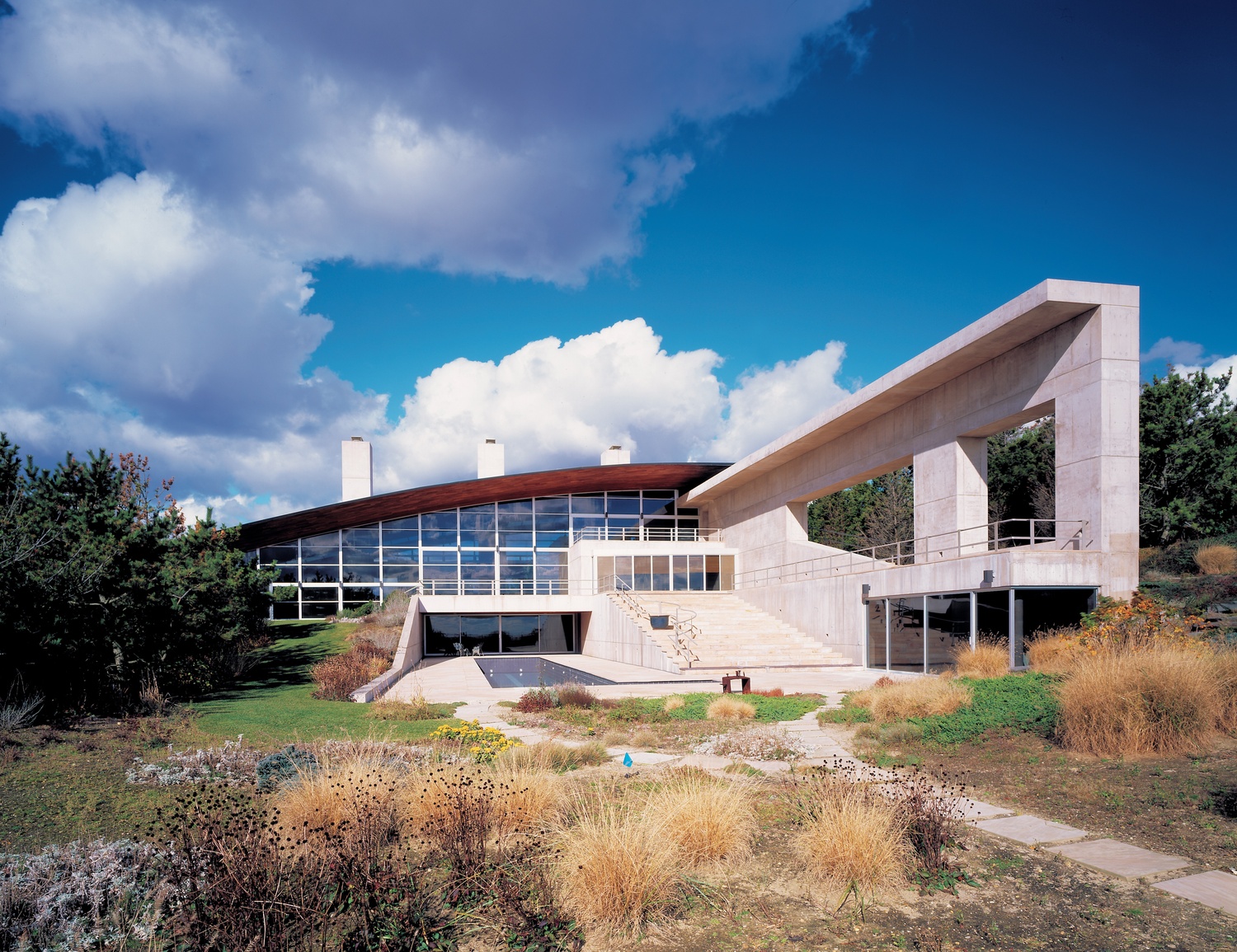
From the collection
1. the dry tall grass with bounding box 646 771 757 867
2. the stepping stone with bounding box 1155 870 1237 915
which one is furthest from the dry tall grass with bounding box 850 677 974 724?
the dry tall grass with bounding box 646 771 757 867

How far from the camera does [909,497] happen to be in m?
40.5

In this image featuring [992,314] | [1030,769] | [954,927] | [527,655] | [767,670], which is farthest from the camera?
[527,655]

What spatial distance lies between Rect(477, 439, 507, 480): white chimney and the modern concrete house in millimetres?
96

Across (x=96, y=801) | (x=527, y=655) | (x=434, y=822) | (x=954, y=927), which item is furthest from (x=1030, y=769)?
(x=527, y=655)

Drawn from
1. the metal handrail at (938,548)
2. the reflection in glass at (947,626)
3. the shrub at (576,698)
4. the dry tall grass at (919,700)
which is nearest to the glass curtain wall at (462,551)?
the metal handrail at (938,548)

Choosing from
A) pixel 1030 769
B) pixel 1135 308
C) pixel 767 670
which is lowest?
pixel 767 670

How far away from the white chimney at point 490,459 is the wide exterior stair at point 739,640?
12841 mm

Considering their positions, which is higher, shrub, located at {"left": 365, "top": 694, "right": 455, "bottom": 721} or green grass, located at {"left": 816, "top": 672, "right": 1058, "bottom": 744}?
green grass, located at {"left": 816, "top": 672, "right": 1058, "bottom": 744}

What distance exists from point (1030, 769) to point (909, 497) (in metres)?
34.9

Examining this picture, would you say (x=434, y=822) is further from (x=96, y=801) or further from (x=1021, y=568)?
(x=1021, y=568)

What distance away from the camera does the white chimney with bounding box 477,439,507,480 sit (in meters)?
39.8

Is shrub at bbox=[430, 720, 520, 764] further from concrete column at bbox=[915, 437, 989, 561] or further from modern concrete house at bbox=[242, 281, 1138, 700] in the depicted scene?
concrete column at bbox=[915, 437, 989, 561]

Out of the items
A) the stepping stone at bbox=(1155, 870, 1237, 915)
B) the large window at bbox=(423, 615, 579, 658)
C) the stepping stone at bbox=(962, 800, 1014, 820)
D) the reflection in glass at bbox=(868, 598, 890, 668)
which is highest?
the stepping stone at bbox=(1155, 870, 1237, 915)

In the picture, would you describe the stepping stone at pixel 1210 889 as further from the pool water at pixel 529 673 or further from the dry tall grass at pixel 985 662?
the pool water at pixel 529 673
